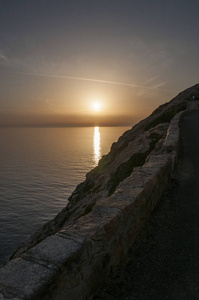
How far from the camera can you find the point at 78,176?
61.2 metres

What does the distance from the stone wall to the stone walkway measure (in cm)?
23

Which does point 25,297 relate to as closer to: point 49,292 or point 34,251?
point 49,292

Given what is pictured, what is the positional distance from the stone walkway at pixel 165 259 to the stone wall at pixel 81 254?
0.23m

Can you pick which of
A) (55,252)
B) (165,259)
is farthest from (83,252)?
(165,259)

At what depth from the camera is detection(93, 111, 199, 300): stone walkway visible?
11.3ft

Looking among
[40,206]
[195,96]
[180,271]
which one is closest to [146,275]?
[180,271]

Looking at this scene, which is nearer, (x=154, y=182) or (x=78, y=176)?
(x=154, y=182)

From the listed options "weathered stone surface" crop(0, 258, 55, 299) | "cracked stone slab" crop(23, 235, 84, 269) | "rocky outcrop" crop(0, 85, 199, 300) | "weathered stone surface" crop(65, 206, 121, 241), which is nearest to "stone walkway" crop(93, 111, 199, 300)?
"rocky outcrop" crop(0, 85, 199, 300)

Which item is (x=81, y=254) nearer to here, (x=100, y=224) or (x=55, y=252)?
(x=55, y=252)

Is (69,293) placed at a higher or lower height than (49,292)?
lower

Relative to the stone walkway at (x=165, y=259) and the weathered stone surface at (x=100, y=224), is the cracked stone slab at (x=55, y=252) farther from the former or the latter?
the stone walkway at (x=165, y=259)

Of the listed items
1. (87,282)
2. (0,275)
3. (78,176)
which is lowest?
(78,176)

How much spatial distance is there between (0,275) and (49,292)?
2.02 feet

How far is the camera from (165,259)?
163 inches
